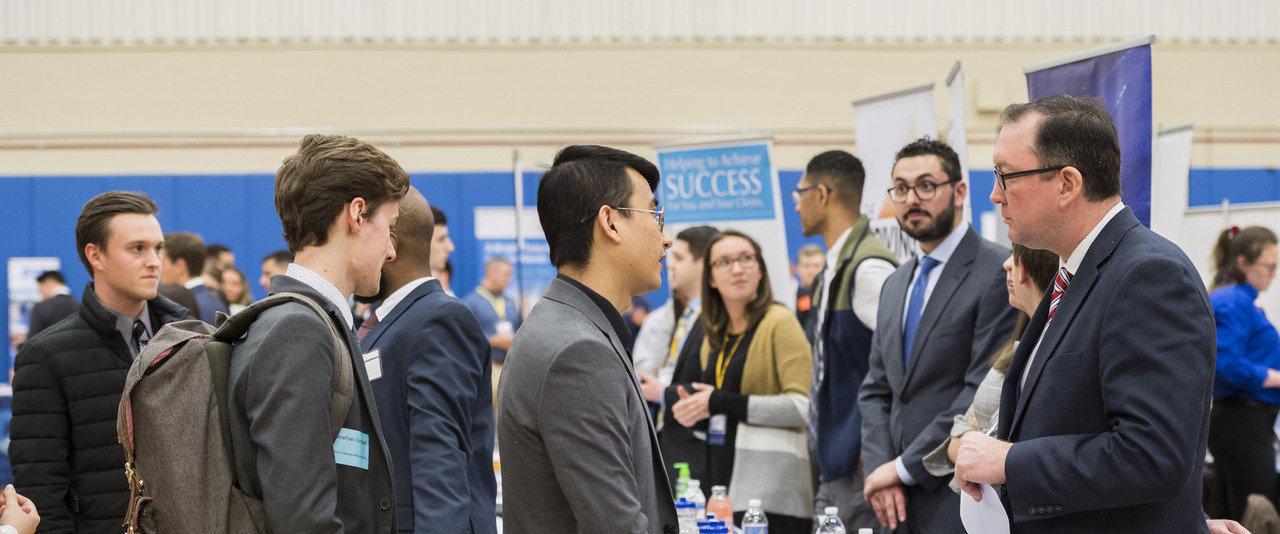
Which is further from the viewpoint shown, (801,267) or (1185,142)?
(801,267)

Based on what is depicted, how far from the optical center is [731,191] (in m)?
5.16

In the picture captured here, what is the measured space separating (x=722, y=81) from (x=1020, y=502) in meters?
7.65

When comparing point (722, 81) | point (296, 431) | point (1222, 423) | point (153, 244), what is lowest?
point (1222, 423)

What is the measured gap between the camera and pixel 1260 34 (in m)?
9.35

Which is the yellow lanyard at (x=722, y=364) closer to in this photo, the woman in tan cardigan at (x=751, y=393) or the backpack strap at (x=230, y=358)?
the woman in tan cardigan at (x=751, y=393)

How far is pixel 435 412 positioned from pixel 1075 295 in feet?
4.11

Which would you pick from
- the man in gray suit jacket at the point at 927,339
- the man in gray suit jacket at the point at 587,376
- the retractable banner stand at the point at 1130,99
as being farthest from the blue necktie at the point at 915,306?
the man in gray suit jacket at the point at 587,376

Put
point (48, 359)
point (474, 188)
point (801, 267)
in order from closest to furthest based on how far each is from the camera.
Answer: point (48, 359)
point (801, 267)
point (474, 188)

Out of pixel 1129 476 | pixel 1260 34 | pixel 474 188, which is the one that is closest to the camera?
pixel 1129 476

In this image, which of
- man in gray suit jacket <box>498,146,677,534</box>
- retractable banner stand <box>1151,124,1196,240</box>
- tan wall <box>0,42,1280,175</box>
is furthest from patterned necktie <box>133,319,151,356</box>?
tan wall <box>0,42,1280,175</box>

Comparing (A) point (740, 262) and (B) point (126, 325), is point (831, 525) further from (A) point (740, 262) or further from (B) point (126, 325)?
(B) point (126, 325)

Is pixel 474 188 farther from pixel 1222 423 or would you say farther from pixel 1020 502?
pixel 1020 502

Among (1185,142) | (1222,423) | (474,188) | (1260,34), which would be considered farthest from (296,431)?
(1260,34)

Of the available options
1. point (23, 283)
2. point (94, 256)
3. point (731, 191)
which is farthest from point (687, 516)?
point (23, 283)
